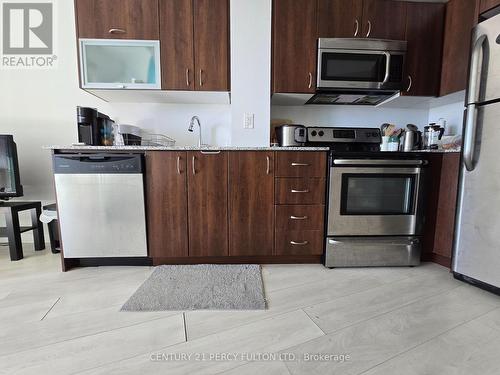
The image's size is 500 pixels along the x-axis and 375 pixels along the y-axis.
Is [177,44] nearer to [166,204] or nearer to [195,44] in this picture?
[195,44]

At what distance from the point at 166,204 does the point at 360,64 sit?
6.18 ft

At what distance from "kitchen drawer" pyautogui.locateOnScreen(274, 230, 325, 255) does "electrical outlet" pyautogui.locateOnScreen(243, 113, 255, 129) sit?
91 centimetres

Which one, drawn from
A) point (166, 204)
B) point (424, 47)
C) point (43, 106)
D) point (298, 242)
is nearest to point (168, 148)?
point (166, 204)

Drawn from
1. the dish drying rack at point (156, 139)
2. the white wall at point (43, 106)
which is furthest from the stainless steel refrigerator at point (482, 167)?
the white wall at point (43, 106)

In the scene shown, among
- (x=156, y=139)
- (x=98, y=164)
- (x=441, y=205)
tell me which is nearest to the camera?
(x=98, y=164)

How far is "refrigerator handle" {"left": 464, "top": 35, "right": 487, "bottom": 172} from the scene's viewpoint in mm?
1516

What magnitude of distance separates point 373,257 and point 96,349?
5.96 feet

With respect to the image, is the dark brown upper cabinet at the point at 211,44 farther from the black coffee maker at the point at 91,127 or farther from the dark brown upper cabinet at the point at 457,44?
the dark brown upper cabinet at the point at 457,44

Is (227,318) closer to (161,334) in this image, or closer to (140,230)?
(161,334)

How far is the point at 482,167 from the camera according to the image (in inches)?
60.5

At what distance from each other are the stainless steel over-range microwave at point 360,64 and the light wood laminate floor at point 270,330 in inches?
59.6

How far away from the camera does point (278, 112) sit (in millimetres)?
2424

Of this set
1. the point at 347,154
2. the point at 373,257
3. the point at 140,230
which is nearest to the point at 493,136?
the point at 347,154

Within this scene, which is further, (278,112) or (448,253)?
(278,112)
